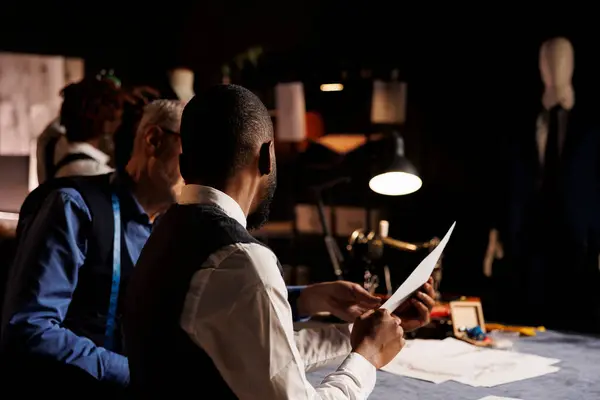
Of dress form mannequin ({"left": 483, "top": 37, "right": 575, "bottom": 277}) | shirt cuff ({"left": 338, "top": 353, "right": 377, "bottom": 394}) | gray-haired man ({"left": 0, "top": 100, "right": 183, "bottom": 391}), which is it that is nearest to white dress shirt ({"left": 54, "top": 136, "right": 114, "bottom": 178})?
gray-haired man ({"left": 0, "top": 100, "right": 183, "bottom": 391})

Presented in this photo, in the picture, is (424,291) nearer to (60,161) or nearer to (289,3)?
(60,161)

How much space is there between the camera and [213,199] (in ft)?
4.42

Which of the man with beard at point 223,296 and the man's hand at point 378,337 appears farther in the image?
the man's hand at point 378,337

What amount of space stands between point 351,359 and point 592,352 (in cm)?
119

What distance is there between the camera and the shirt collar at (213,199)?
4.42ft

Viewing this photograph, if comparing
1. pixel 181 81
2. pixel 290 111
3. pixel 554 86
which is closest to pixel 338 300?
pixel 554 86

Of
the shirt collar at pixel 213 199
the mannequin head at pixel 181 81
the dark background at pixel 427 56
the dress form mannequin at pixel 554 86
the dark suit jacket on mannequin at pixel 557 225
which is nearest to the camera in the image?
the shirt collar at pixel 213 199

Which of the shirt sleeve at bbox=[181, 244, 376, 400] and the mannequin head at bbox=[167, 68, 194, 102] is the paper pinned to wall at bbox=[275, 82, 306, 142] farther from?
the shirt sleeve at bbox=[181, 244, 376, 400]

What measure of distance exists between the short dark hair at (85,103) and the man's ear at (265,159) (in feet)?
5.56

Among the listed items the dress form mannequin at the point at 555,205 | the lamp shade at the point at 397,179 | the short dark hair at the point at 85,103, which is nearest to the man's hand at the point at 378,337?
the lamp shade at the point at 397,179

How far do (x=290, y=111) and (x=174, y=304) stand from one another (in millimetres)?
4197

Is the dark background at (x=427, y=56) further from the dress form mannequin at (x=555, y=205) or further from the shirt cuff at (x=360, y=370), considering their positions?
the shirt cuff at (x=360, y=370)

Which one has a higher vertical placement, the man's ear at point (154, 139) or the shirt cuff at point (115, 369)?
the man's ear at point (154, 139)

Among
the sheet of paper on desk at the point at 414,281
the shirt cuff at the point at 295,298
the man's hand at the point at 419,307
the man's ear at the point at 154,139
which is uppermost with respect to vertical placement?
the man's ear at the point at 154,139
